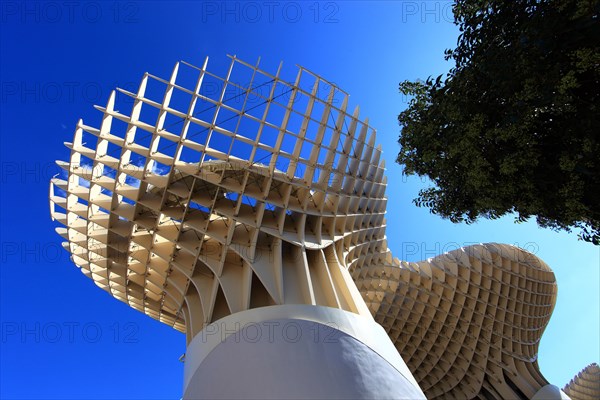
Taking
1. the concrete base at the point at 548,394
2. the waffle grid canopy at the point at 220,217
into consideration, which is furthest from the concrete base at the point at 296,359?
the concrete base at the point at 548,394

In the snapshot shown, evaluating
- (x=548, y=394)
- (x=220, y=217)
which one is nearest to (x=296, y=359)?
(x=220, y=217)

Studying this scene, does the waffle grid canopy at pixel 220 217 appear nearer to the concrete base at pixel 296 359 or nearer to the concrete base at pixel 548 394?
the concrete base at pixel 296 359

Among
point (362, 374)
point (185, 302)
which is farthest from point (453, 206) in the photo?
point (185, 302)

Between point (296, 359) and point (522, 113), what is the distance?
31.5 feet

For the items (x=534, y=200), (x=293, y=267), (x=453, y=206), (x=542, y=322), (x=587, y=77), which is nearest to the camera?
(x=587, y=77)

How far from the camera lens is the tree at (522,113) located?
8094mm

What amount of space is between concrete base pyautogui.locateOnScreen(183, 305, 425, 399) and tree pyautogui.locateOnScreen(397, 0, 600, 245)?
6.18 m

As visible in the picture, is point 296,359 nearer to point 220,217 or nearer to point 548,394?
point 220,217

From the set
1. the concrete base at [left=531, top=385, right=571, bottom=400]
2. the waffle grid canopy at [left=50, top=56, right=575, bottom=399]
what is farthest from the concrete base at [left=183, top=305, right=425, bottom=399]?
the concrete base at [left=531, top=385, right=571, bottom=400]

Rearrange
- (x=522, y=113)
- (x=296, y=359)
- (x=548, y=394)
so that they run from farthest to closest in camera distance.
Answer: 1. (x=548, y=394)
2. (x=296, y=359)
3. (x=522, y=113)

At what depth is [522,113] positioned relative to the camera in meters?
9.05

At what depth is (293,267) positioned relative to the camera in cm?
1644

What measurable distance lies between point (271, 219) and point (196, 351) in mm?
6269

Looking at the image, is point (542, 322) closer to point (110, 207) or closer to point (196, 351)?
point (196, 351)
